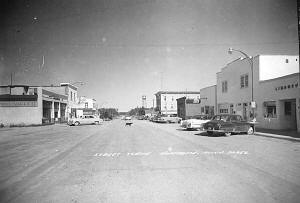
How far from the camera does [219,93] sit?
4044cm

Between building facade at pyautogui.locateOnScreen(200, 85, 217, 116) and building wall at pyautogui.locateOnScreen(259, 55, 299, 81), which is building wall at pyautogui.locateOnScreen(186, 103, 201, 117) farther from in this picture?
building wall at pyautogui.locateOnScreen(259, 55, 299, 81)

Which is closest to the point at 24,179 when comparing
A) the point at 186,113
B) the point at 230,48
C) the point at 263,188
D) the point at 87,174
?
the point at 87,174

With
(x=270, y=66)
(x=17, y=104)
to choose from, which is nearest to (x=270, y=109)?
(x=270, y=66)

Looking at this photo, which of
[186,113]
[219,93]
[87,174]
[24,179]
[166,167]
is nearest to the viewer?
[24,179]

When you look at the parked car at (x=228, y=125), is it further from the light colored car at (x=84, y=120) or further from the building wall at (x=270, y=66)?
the light colored car at (x=84, y=120)

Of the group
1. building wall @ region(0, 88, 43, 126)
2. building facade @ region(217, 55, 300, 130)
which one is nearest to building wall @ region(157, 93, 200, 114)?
building wall @ region(0, 88, 43, 126)

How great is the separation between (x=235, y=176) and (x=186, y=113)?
60294 mm

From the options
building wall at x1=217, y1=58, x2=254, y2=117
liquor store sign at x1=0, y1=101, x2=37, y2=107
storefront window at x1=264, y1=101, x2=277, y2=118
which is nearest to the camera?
storefront window at x1=264, y1=101, x2=277, y2=118

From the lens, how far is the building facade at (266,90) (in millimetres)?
24031

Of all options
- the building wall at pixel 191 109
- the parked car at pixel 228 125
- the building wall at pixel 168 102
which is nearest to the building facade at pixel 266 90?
the parked car at pixel 228 125

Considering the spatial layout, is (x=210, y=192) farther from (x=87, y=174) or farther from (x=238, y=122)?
(x=238, y=122)

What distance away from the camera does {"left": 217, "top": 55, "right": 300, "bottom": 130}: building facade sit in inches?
946

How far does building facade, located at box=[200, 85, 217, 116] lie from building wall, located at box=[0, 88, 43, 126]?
91.3 ft

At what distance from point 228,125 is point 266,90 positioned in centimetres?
948
